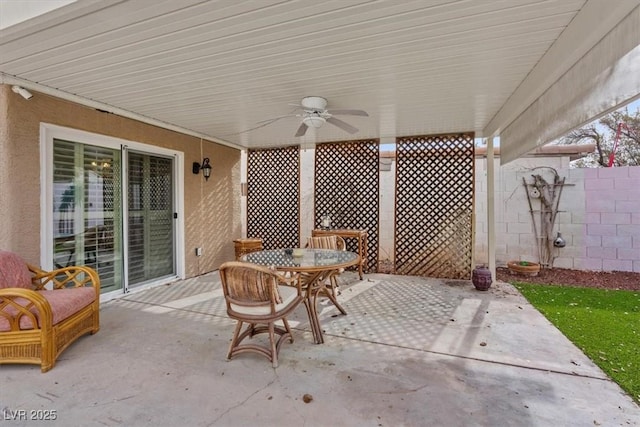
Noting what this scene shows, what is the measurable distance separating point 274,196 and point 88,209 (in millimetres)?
3468

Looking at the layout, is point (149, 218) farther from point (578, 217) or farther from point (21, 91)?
point (578, 217)

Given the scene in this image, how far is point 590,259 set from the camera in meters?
5.61

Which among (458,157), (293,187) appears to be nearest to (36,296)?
(293,187)

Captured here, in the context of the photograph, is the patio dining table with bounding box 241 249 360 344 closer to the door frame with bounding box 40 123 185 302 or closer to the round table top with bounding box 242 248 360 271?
the round table top with bounding box 242 248 360 271

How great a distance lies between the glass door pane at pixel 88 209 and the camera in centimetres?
372

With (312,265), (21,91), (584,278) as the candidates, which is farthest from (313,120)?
(584,278)

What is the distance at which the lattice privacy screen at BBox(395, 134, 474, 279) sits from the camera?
550 centimetres

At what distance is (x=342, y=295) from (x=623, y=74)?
141 inches

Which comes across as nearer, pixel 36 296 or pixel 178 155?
pixel 36 296

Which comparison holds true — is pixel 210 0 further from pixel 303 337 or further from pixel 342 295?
pixel 342 295

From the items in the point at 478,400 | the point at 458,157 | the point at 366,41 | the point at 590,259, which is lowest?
the point at 478,400

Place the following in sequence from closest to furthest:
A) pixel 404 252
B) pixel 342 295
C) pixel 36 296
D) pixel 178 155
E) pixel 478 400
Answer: pixel 478 400 < pixel 36 296 < pixel 342 295 < pixel 178 155 < pixel 404 252

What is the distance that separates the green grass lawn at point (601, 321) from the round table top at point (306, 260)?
2.10m

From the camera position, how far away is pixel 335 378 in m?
2.30
